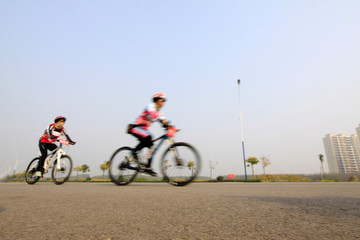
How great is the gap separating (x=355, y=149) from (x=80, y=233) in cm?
21939

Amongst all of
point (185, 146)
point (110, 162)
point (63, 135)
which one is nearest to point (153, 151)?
point (185, 146)

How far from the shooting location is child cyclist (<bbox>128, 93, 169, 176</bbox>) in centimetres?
538

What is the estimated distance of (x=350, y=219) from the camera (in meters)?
1.50

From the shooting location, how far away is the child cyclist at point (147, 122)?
538 centimetres

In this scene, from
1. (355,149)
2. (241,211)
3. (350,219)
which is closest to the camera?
(350,219)

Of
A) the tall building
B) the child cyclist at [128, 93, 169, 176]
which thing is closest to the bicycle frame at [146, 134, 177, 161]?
the child cyclist at [128, 93, 169, 176]

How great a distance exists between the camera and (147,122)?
17.9 feet

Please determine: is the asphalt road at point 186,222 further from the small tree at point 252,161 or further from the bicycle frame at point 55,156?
the small tree at point 252,161

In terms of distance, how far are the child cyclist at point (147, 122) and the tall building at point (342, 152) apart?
20049cm

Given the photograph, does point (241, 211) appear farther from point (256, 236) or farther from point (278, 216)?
point (256, 236)

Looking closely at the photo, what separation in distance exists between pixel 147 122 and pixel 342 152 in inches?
8139

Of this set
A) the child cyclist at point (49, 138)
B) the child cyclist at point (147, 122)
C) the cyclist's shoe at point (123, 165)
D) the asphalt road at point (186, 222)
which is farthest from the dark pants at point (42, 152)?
the asphalt road at point (186, 222)

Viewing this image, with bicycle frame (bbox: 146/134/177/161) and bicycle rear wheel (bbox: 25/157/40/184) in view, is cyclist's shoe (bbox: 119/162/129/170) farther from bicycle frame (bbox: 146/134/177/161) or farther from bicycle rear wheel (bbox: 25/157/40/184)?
bicycle rear wheel (bbox: 25/157/40/184)

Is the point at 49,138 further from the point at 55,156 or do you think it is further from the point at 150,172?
the point at 150,172
